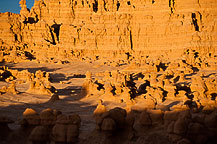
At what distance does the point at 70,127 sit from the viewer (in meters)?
5.57

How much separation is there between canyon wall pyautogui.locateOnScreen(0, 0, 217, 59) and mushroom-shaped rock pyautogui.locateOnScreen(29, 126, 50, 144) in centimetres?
2622

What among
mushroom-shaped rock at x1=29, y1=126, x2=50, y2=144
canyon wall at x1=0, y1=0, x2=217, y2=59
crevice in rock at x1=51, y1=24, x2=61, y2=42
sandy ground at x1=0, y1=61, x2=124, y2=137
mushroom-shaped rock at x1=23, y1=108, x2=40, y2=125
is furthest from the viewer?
crevice in rock at x1=51, y1=24, x2=61, y2=42

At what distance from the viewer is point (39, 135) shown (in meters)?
5.67

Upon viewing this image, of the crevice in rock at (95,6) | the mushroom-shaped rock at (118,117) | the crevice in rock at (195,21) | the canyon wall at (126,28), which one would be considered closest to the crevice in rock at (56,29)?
the canyon wall at (126,28)

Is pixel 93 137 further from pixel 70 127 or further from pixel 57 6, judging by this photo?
pixel 57 6

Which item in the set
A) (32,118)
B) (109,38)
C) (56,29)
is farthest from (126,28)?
(32,118)

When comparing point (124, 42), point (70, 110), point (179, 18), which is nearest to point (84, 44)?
point (124, 42)

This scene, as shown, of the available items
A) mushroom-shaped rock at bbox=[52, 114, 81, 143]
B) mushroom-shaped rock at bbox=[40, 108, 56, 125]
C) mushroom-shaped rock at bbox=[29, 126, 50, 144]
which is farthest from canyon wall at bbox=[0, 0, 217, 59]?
mushroom-shaped rock at bbox=[52, 114, 81, 143]

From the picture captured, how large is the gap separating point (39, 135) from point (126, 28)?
28.5 meters

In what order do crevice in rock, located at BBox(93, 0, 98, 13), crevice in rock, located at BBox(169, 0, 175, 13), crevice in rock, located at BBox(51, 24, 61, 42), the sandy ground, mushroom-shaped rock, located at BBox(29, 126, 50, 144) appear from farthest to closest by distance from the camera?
crevice in rock, located at BBox(93, 0, 98, 13) → crevice in rock, located at BBox(51, 24, 61, 42) → crevice in rock, located at BBox(169, 0, 175, 13) → the sandy ground → mushroom-shaped rock, located at BBox(29, 126, 50, 144)

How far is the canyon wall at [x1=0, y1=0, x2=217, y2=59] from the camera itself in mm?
32062

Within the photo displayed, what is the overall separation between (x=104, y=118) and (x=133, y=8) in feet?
96.8

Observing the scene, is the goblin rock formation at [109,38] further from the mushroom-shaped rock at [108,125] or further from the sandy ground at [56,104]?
the mushroom-shaped rock at [108,125]

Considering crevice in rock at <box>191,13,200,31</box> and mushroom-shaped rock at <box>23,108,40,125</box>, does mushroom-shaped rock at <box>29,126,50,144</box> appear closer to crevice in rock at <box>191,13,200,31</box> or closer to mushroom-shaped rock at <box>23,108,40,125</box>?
mushroom-shaped rock at <box>23,108,40,125</box>
